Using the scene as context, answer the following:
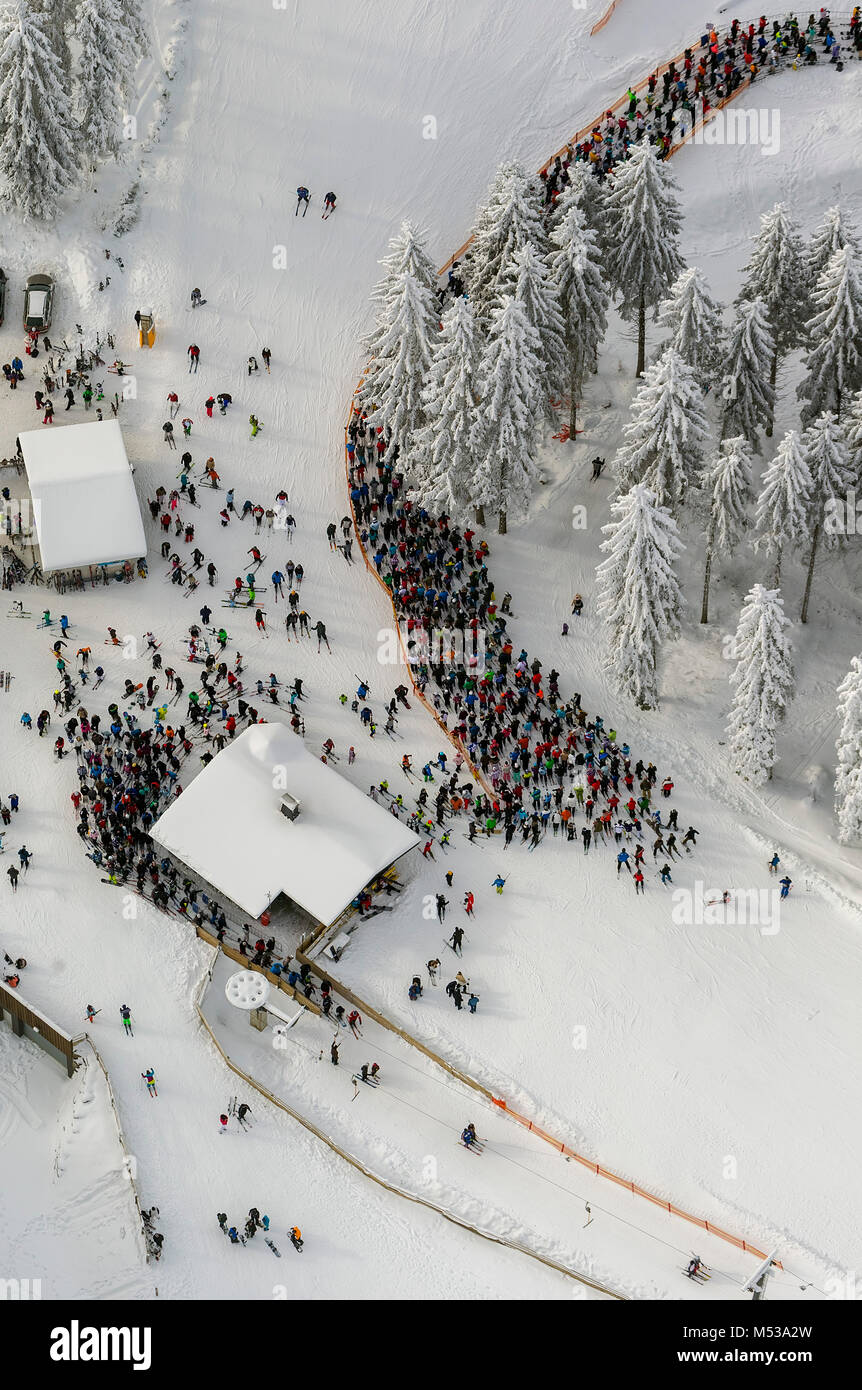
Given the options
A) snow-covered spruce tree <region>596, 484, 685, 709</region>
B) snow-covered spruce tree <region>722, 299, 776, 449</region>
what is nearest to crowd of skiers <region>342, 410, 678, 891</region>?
snow-covered spruce tree <region>596, 484, 685, 709</region>

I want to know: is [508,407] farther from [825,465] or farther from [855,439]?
[855,439]

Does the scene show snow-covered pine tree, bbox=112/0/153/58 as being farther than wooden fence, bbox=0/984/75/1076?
Yes

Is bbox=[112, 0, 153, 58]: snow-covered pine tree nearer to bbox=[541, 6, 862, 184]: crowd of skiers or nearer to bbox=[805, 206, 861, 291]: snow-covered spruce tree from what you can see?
bbox=[541, 6, 862, 184]: crowd of skiers

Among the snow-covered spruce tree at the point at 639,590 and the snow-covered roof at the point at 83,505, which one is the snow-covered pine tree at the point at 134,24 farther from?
the snow-covered spruce tree at the point at 639,590

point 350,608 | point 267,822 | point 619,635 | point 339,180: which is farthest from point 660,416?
point 339,180

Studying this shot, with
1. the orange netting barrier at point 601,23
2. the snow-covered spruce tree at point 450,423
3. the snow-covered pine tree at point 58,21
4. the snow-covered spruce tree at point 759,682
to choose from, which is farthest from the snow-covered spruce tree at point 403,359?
the orange netting barrier at point 601,23

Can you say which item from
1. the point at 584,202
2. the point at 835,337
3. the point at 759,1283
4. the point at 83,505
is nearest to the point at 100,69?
the point at 83,505
